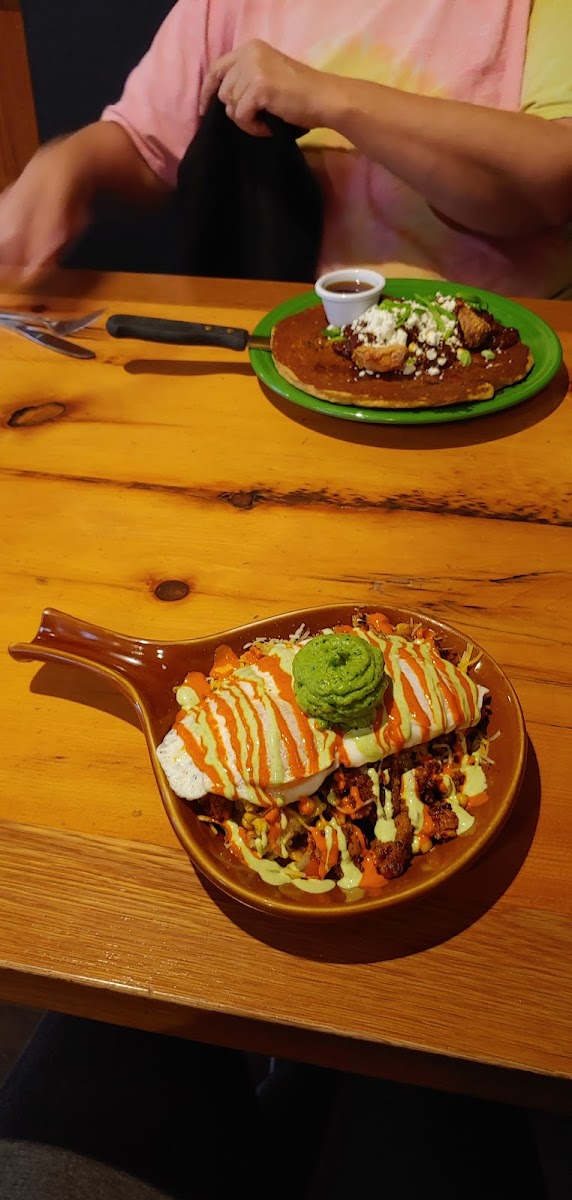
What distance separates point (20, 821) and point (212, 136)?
1.63 m

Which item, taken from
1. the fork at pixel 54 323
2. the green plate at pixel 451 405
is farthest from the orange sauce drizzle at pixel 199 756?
the fork at pixel 54 323

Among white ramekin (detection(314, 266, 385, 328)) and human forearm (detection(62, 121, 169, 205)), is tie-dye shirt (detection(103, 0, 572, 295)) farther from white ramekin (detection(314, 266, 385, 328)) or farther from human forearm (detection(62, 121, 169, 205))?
white ramekin (detection(314, 266, 385, 328))

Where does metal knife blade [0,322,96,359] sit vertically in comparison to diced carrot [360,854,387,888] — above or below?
above

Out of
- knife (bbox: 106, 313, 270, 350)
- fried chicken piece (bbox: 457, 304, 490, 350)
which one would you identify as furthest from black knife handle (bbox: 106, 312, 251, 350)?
fried chicken piece (bbox: 457, 304, 490, 350)

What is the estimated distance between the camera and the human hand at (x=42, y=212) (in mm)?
1847

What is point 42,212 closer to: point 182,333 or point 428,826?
point 182,333

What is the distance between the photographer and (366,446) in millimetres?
1208

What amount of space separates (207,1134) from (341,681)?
654 millimetres

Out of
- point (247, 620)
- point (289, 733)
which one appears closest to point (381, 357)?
point (247, 620)

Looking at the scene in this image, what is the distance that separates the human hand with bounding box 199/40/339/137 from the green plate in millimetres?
467

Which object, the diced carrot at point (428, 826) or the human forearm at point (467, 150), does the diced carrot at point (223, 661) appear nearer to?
the diced carrot at point (428, 826)

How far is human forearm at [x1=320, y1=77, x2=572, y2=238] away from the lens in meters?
1.59

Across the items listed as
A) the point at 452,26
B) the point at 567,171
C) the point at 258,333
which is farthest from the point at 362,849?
the point at 452,26

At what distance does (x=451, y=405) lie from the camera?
1204mm
